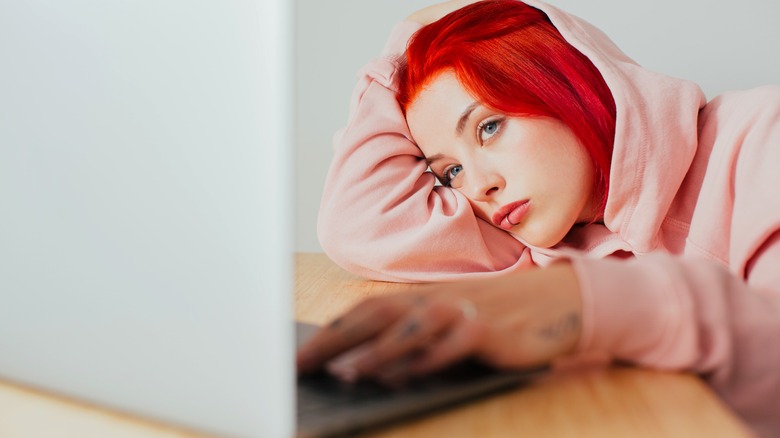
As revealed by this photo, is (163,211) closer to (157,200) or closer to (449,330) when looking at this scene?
(157,200)

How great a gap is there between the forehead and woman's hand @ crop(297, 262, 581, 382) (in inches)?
21.7

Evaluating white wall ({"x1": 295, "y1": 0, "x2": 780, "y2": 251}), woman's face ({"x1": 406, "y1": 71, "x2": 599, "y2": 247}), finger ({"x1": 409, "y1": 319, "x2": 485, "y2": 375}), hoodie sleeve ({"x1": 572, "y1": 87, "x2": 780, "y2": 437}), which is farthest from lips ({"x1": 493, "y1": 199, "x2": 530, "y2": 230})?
finger ({"x1": 409, "y1": 319, "x2": 485, "y2": 375})

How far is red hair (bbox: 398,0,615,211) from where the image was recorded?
0.82 m

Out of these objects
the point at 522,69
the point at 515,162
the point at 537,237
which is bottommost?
the point at 537,237

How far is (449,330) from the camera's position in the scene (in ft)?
0.95

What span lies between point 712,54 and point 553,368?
38.1 inches

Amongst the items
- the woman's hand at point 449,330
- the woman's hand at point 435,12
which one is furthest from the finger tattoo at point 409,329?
the woman's hand at point 435,12

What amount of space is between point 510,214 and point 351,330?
597 mm

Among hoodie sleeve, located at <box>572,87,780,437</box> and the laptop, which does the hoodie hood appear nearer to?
hoodie sleeve, located at <box>572,87,780,437</box>

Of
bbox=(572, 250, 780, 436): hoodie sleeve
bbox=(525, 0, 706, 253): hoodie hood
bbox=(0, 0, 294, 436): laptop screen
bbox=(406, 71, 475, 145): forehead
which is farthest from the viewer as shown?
bbox=(406, 71, 475, 145): forehead

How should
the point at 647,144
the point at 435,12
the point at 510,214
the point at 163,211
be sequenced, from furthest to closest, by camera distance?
the point at 435,12 → the point at 510,214 → the point at 647,144 → the point at 163,211

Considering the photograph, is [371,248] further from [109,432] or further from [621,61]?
[109,432]

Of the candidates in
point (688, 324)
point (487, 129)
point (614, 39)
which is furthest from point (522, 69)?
point (688, 324)

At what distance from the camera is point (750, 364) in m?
0.36
